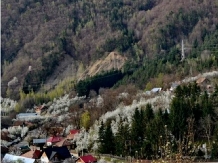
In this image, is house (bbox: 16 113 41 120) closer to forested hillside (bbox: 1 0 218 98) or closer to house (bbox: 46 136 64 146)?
house (bbox: 46 136 64 146)

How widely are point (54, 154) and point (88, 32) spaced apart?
1508 inches

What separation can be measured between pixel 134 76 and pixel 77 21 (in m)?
26.5

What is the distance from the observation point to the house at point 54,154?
51.6 feet

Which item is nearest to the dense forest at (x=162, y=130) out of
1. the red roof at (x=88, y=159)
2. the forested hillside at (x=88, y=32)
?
the red roof at (x=88, y=159)

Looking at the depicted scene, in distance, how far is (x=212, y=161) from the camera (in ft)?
40.2

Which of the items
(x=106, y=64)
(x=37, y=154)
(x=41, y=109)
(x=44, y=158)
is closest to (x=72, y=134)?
(x=37, y=154)

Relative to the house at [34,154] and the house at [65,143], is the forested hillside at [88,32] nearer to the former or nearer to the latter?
the house at [65,143]

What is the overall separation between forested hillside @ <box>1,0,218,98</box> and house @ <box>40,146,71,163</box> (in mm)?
18864

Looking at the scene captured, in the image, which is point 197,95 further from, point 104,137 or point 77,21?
point 77,21

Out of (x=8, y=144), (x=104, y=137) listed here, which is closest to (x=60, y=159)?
(x=104, y=137)

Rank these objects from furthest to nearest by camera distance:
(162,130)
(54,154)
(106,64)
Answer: (106,64), (54,154), (162,130)

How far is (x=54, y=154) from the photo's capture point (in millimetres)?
15781

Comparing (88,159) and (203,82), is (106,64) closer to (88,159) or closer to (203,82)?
(203,82)

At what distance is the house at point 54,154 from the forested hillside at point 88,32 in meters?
18.9
